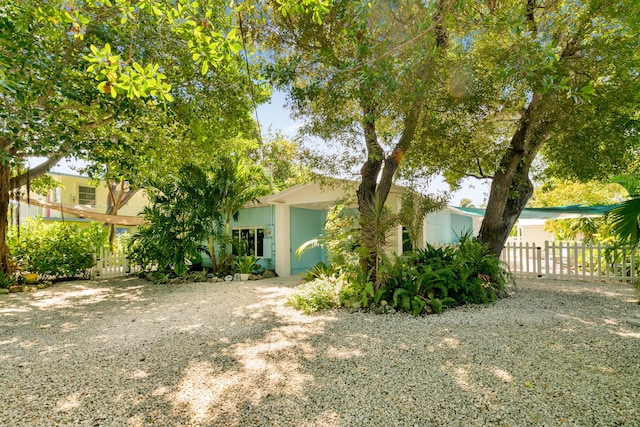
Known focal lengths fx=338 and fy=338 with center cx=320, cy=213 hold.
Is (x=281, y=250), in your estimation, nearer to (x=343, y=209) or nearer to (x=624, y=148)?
(x=343, y=209)

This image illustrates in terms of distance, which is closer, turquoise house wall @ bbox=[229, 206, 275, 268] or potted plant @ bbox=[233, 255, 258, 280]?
potted plant @ bbox=[233, 255, 258, 280]

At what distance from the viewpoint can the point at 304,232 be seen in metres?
13.5

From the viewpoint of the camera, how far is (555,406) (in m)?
2.89

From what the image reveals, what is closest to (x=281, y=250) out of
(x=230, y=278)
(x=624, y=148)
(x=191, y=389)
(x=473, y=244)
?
(x=230, y=278)

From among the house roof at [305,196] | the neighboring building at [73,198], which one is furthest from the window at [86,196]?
the house roof at [305,196]

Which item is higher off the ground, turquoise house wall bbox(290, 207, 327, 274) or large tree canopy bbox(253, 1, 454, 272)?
large tree canopy bbox(253, 1, 454, 272)

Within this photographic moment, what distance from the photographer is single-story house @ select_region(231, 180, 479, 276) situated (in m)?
12.0

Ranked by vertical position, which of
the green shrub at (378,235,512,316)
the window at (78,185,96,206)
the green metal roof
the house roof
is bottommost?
the green shrub at (378,235,512,316)

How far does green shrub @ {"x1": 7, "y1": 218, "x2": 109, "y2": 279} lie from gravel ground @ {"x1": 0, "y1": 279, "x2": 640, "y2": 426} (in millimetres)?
5436

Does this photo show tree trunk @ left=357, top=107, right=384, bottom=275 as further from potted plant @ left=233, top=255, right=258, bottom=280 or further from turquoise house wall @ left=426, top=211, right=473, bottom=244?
potted plant @ left=233, top=255, right=258, bottom=280

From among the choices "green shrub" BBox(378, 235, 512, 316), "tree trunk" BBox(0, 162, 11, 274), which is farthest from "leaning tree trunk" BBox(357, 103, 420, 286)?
"tree trunk" BBox(0, 162, 11, 274)

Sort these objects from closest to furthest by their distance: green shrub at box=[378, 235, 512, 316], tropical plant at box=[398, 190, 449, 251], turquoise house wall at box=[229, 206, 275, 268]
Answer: green shrub at box=[378, 235, 512, 316], tropical plant at box=[398, 190, 449, 251], turquoise house wall at box=[229, 206, 275, 268]

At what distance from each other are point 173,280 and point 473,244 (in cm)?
913

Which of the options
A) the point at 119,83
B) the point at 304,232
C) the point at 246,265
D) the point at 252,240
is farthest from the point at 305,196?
the point at 119,83
